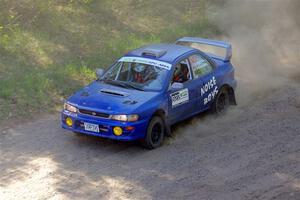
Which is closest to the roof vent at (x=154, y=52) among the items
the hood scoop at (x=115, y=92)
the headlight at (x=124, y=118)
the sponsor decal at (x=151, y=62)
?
the sponsor decal at (x=151, y=62)

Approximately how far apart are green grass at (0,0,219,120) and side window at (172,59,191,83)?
3.00 meters

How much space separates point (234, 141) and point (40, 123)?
3.89 meters

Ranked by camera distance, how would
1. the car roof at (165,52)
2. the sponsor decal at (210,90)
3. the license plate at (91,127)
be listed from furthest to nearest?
the sponsor decal at (210,90)
the car roof at (165,52)
the license plate at (91,127)

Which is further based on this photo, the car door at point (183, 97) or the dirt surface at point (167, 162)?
the car door at point (183, 97)

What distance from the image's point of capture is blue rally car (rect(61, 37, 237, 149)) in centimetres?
1002

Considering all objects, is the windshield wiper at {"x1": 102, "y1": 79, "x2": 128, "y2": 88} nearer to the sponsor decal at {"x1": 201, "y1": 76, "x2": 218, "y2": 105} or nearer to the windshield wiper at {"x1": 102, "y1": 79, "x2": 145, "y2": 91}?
the windshield wiper at {"x1": 102, "y1": 79, "x2": 145, "y2": 91}

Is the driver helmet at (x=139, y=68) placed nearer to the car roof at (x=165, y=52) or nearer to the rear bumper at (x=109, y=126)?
the car roof at (x=165, y=52)

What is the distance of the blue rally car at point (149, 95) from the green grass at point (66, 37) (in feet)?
7.38

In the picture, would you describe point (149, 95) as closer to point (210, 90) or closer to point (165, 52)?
point (165, 52)

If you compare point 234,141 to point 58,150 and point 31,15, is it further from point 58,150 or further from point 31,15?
point 31,15

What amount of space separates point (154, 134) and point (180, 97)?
98cm

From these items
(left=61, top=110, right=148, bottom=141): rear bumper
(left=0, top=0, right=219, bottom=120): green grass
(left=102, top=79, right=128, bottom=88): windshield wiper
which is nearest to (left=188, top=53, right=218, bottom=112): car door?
(left=102, top=79, right=128, bottom=88): windshield wiper

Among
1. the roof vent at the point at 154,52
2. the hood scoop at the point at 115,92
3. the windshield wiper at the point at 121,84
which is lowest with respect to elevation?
the hood scoop at the point at 115,92

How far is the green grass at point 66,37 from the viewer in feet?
42.6
